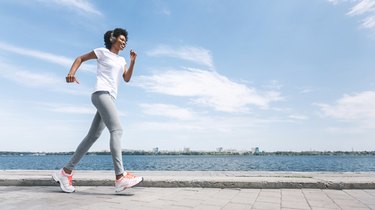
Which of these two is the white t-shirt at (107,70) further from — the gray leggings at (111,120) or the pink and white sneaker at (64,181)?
the pink and white sneaker at (64,181)

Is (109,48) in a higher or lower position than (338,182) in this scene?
higher

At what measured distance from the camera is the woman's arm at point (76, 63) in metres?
4.32

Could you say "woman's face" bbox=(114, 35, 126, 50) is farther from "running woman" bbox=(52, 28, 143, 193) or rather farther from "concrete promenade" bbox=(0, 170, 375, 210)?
"concrete promenade" bbox=(0, 170, 375, 210)

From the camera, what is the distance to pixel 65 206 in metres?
3.42

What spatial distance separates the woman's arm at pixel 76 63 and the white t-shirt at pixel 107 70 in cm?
8

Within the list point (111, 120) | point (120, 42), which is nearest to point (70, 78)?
point (111, 120)

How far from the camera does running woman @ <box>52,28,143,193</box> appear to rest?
14.2 ft

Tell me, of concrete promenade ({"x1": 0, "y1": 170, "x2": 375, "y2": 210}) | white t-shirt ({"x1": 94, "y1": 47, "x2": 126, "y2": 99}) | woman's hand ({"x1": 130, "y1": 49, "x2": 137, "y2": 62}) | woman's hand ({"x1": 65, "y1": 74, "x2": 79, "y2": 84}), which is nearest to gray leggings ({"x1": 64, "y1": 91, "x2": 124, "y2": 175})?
white t-shirt ({"x1": 94, "y1": 47, "x2": 126, "y2": 99})

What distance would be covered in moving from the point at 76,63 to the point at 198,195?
2.44m

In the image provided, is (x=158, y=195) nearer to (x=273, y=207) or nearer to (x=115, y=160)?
(x=115, y=160)

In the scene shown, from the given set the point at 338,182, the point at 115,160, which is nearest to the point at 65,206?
the point at 115,160

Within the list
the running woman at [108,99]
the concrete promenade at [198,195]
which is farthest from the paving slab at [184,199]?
the running woman at [108,99]

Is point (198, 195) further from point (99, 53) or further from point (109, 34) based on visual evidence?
point (109, 34)

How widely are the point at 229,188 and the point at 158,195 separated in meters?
1.28
